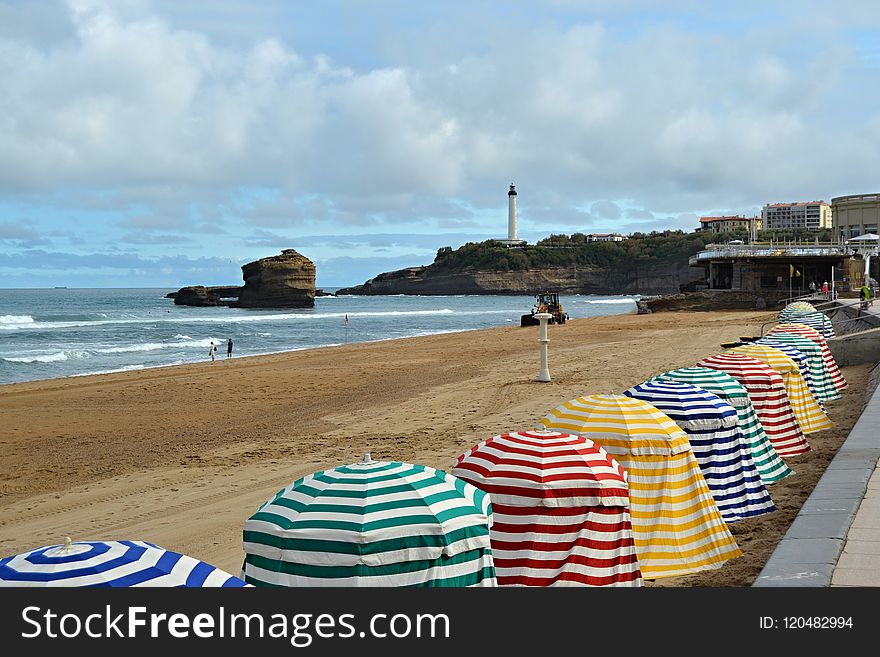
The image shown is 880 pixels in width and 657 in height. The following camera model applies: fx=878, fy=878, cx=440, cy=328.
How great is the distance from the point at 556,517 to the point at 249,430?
417 inches

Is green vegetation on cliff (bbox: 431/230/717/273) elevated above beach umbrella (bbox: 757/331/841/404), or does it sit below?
above

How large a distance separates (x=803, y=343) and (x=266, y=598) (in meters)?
12.1

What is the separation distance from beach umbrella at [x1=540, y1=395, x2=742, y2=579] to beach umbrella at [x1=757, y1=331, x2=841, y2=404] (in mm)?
6841

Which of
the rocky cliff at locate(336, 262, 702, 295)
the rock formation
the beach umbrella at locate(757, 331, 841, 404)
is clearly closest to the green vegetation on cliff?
the rocky cliff at locate(336, 262, 702, 295)

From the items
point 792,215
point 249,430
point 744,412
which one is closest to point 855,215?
point 249,430

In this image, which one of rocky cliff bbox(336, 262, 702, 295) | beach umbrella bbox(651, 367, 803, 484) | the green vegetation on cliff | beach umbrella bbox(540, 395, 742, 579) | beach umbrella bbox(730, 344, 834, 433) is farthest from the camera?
the green vegetation on cliff

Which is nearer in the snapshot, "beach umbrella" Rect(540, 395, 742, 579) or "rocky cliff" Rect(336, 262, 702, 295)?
"beach umbrella" Rect(540, 395, 742, 579)

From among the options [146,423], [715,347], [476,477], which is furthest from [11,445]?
[715,347]

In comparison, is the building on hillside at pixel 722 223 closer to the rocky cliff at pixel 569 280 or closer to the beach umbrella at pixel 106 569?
the rocky cliff at pixel 569 280

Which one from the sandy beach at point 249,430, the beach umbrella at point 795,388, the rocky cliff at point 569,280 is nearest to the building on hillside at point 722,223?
the rocky cliff at point 569,280

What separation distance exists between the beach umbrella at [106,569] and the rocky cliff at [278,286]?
4142 inches

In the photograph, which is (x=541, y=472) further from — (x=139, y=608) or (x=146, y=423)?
(x=146, y=423)

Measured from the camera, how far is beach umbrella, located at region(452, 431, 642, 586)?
5395mm

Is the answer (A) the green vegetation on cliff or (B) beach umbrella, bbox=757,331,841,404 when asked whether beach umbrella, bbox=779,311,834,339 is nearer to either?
(B) beach umbrella, bbox=757,331,841,404
